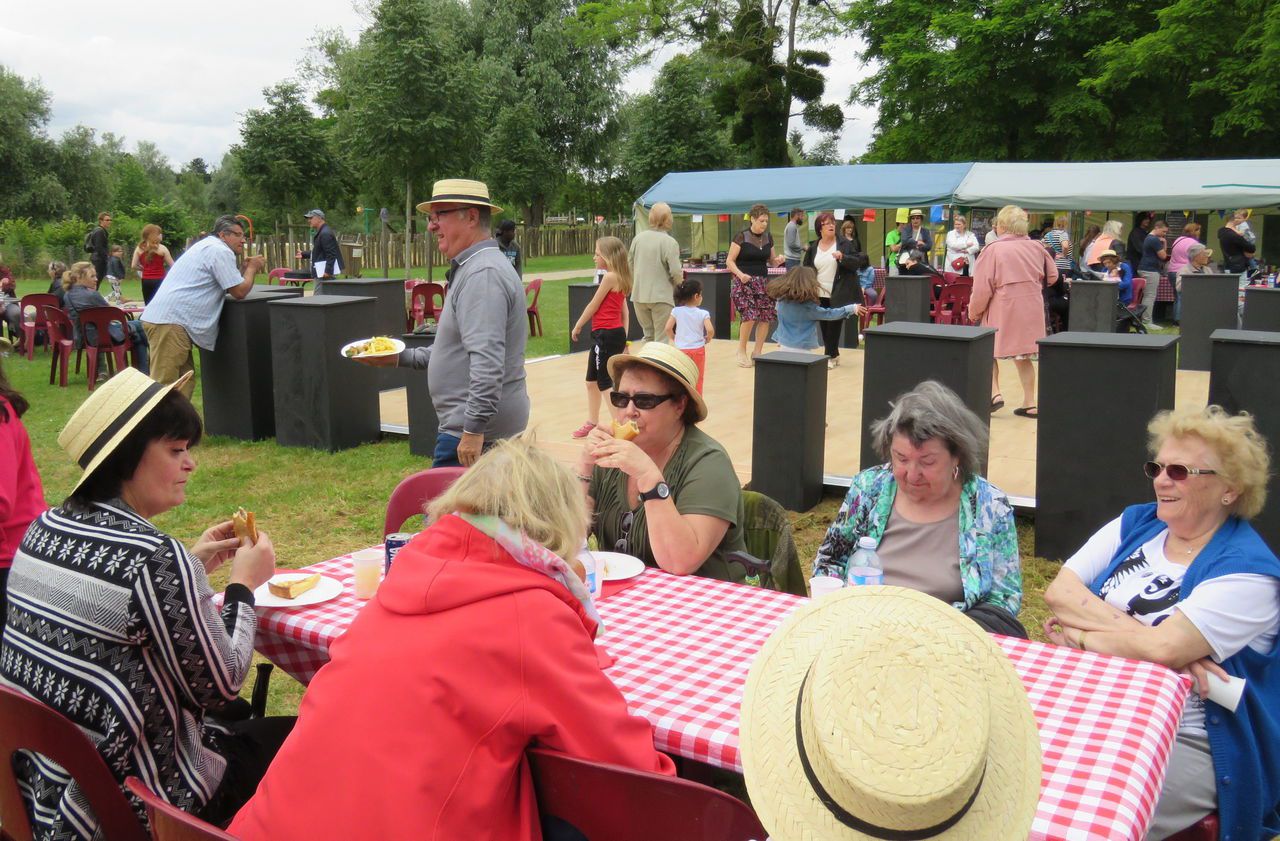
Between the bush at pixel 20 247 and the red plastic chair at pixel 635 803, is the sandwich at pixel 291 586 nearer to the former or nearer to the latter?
the red plastic chair at pixel 635 803

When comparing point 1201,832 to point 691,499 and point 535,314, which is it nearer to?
point 691,499

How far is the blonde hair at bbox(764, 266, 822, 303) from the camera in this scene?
9.45 meters

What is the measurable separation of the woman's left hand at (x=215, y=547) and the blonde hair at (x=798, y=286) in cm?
723

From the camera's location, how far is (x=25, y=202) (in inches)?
1524

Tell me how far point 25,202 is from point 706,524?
1700 inches

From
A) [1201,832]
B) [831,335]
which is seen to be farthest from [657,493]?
[831,335]

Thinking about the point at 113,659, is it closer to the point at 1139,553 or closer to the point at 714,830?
the point at 714,830

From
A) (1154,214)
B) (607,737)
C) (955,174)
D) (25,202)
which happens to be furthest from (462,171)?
(25,202)

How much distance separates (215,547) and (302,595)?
28 cm

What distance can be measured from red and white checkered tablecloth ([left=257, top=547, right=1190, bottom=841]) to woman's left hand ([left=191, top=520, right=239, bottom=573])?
185mm

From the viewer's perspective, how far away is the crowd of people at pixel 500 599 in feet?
5.62

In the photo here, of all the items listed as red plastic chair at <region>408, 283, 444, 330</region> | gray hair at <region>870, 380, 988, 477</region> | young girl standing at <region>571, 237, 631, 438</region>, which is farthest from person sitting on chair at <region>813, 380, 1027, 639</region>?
red plastic chair at <region>408, 283, 444, 330</region>

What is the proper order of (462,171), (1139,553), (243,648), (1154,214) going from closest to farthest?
(243,648) < (1139,553) < (1154,214) < (462,171)

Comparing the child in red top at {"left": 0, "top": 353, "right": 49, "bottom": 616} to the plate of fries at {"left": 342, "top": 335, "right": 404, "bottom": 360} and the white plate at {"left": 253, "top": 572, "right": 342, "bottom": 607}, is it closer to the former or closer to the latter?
the white plate at {"left": 253, "top": 572, "right": 342, "bottom": 607}
